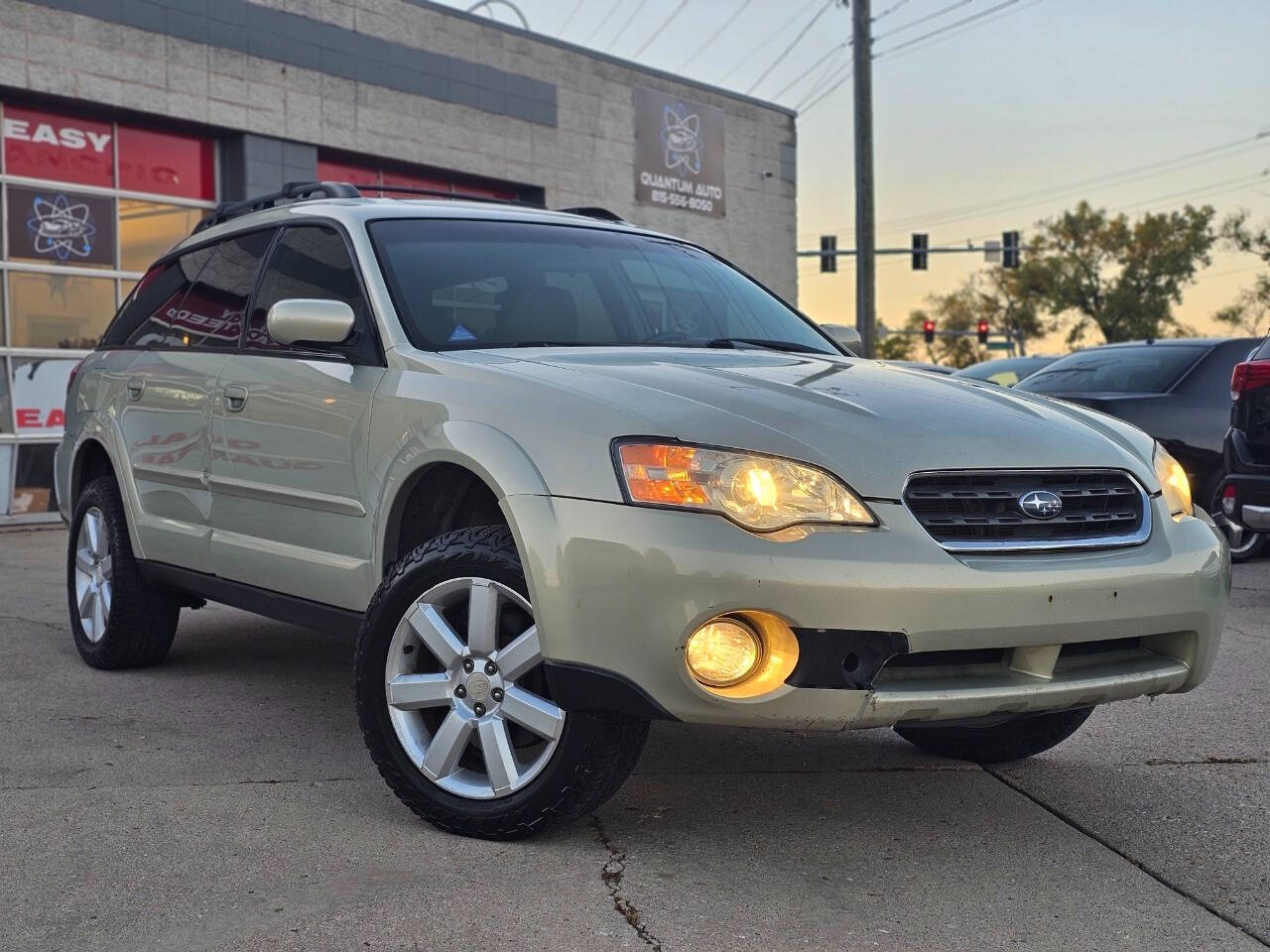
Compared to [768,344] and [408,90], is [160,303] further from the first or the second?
[408,90]

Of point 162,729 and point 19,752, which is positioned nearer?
point 19,752

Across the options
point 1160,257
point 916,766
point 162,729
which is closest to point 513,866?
point 916,766

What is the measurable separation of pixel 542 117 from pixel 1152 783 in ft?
53.2

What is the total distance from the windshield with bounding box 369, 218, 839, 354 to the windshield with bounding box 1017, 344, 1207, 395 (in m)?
5.41

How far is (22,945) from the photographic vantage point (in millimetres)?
2826

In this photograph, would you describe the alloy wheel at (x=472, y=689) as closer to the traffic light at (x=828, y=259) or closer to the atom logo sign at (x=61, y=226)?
the atom logo sign at (x=61, y=226)

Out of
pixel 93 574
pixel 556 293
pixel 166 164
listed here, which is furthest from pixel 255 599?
pixel 166 164

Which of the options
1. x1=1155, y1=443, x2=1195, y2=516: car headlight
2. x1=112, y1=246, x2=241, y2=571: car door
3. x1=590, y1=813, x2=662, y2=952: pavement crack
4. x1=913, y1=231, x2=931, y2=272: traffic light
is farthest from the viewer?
x1=913, y1=231, x2=931, y2=272: traffic light

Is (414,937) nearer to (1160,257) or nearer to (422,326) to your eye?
(422,326)

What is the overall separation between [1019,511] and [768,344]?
1.49 metres

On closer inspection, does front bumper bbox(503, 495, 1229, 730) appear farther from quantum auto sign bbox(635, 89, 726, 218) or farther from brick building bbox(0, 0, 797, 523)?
quantum auto sign bbox(635, 89, 726, 218)

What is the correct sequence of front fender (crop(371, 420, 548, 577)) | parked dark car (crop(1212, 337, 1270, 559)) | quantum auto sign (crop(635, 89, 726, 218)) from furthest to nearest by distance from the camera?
quantum auto sign (crop(635, 89, 726, 218)) < parked dark car (crop(1212, 337, 1270, 559)) < front fender (crop(371, 420, 548, 577))

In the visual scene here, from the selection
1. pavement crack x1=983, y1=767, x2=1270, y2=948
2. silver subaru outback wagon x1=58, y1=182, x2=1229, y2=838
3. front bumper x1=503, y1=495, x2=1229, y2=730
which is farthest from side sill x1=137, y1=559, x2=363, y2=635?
pavement crack x1=983, y1=767, x2=1270, y2=948

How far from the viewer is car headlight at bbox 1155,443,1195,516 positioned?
12.0 feet
